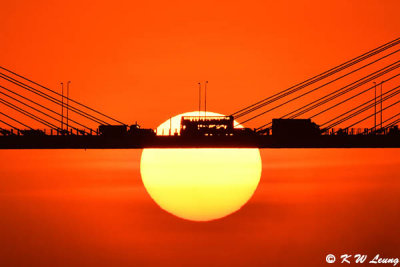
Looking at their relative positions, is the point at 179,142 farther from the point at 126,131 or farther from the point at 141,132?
the point at 126,131

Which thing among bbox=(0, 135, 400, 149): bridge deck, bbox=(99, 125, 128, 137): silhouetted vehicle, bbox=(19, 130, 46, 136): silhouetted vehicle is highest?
bbox=(99, 125, 128, 137): silhouetted vehicle

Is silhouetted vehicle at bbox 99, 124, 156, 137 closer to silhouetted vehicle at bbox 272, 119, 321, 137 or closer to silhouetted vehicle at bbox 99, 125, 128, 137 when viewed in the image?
silhouetted vehicle at bbox 99, 125, 128, 137

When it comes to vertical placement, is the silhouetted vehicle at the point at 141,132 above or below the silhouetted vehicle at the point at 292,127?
below

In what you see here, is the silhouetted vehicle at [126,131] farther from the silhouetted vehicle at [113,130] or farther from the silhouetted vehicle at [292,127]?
the silhouetted vehicle at [292,127]

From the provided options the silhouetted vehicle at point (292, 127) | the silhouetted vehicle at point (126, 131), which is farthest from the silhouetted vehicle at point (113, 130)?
the silhouetted vehicle at point (292, 127)

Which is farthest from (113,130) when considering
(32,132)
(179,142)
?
(32,132)

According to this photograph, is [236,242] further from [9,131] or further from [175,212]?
[9,131]

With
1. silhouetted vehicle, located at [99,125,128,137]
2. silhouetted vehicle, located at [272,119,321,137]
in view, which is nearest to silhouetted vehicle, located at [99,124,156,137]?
silhouetted vehicle, located at [99,125,128,137]
